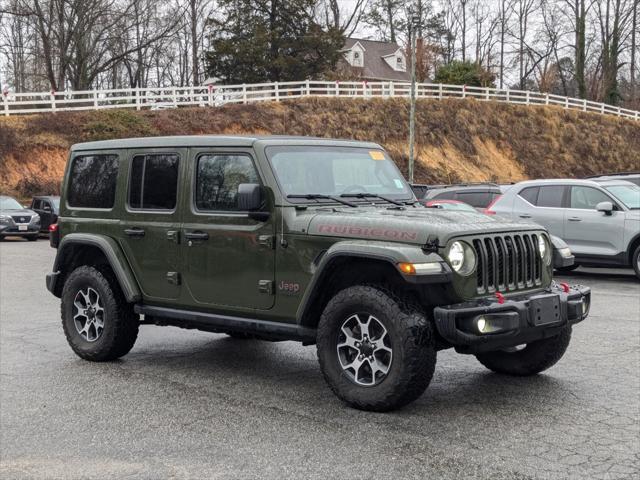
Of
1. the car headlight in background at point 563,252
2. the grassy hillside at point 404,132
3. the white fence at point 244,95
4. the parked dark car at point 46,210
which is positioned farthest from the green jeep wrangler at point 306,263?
the white fence at point 244,95

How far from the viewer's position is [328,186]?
6.44m

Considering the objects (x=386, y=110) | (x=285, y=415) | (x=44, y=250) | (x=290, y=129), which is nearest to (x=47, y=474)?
(x=285, y=415)

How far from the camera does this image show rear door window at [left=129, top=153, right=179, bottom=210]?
689cm

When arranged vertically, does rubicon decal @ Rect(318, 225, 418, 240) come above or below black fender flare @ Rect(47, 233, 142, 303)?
above

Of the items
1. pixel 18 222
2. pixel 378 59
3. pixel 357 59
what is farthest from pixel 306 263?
pixel 378 59

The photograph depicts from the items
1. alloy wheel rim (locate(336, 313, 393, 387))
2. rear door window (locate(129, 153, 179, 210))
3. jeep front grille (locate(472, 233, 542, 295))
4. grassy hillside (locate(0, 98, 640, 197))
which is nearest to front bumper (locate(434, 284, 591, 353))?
jeep front grille (locate(472, 233, 542, 295))

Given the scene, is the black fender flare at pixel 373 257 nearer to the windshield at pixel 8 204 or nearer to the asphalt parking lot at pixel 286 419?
the asphalt parking lot at pixel 286 419

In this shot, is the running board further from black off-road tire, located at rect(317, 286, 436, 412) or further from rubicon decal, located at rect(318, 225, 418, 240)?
rubicon decal, located at rect(318, 225, 418, 240)

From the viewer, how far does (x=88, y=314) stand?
7.48 metres

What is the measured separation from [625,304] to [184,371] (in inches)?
255

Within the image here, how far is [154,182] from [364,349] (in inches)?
103

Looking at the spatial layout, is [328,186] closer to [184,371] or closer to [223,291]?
[223,291]

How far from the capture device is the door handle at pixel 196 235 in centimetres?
649

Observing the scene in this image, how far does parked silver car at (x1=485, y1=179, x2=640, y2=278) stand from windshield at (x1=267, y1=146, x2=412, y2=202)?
7.88 meters
